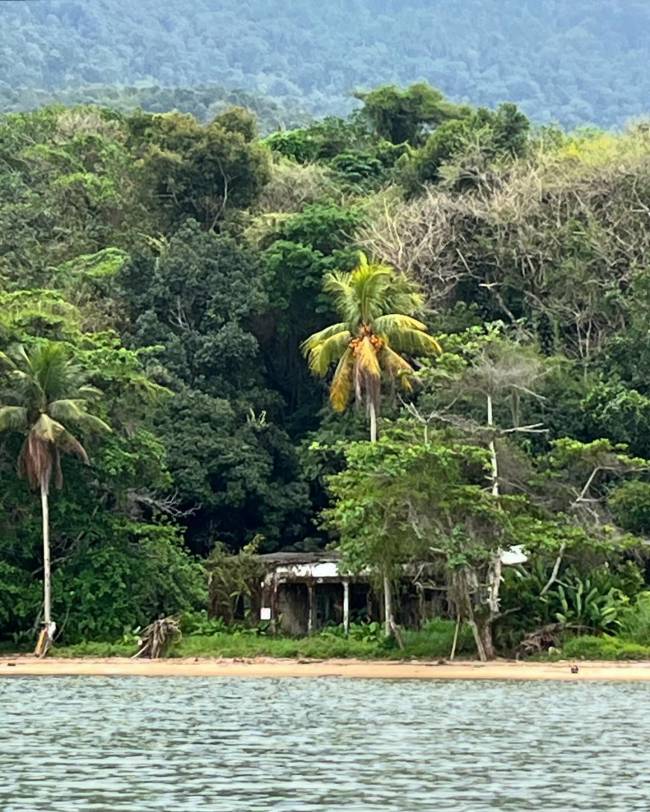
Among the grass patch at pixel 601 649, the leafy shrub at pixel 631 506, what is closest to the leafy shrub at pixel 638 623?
the grass patch at pixel 601 649

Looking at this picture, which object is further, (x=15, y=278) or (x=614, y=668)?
(x=15, y=278)

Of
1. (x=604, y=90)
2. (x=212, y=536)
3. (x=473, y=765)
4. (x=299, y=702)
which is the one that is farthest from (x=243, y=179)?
(x=604, y=90)

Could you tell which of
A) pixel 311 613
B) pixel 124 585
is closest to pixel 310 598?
pixel 311 613

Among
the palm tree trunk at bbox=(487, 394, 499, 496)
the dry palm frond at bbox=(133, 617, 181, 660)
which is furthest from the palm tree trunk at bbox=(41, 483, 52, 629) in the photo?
the palm tree trunk at bbox=(487, 394, 499, 496)

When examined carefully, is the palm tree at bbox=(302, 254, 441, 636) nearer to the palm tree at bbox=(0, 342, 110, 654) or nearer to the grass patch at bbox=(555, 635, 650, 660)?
the grass patch at bbox=(555, 635, 650, 660)

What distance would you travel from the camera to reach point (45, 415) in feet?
126

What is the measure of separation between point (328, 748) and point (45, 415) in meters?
20.4

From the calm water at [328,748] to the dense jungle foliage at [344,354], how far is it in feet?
18.3

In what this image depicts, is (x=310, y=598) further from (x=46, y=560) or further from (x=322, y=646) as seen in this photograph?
(x=46, y=560)

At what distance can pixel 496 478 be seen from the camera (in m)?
36.2

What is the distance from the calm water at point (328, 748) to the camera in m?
15.1

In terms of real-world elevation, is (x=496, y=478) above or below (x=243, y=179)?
below

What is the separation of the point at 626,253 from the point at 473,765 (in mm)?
33389

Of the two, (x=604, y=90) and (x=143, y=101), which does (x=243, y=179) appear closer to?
(x=143, y=101)
